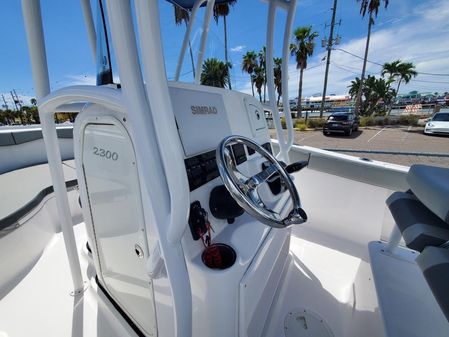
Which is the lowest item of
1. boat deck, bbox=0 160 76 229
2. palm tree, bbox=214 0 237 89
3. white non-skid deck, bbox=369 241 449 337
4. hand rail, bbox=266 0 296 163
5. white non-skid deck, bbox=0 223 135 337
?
white non-skid deck, bbox=0 223 135 337

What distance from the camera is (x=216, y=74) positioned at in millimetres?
1618

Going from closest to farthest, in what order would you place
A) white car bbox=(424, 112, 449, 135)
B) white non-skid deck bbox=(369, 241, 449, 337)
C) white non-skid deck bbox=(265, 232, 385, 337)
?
white non-skid deck bbox=(369, 241, 449, 337) < white non-skid deck bbox=(265, 232, 385, 337) < white car bbox=(424, 112, 449, 135)

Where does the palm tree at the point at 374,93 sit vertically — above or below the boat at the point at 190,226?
above

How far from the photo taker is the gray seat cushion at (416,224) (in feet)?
3.02

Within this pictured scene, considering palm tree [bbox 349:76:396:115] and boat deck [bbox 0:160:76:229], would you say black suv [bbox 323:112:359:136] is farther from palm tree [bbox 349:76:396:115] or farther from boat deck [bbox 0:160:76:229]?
palm tree [bbox 349:76:396:115]

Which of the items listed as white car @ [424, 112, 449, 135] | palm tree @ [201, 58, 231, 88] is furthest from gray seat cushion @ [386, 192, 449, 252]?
white car @ [424, 112, 449, 135]

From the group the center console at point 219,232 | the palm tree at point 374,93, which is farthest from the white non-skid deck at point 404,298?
the palm tree at point 374,93

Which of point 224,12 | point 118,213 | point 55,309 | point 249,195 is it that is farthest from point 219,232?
point 224,12

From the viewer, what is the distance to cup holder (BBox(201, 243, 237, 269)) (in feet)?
2.31

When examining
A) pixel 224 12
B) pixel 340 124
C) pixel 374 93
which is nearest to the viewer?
pixel 224 12

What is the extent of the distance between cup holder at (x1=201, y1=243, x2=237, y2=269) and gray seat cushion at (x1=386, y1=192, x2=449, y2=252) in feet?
2.61

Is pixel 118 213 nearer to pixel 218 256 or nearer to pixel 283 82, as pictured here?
pixel 218 256

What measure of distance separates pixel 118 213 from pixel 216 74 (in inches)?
47.5

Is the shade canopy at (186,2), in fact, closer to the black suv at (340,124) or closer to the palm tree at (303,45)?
the black suv at (340,124)
